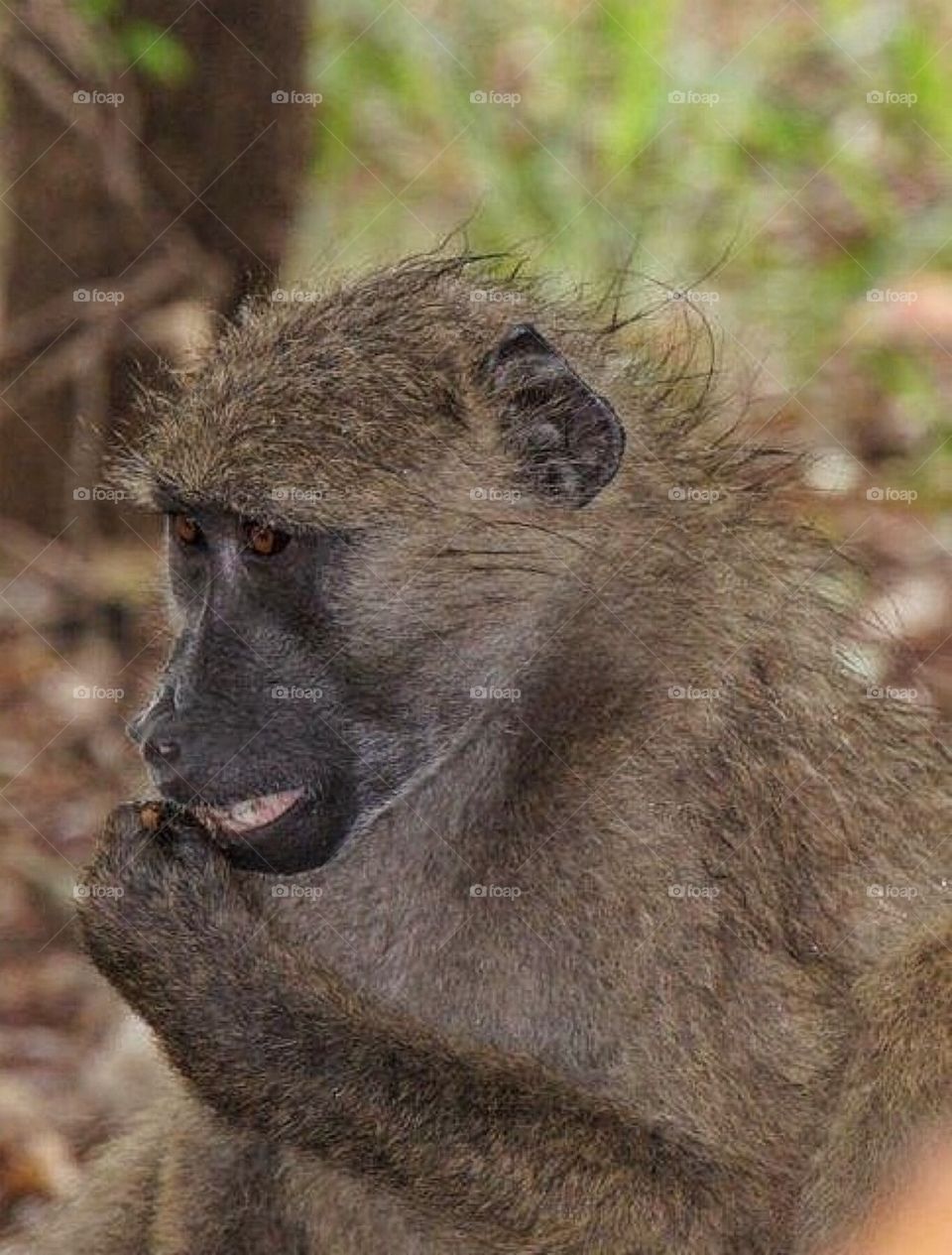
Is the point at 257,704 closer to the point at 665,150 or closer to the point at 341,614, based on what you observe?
the point at 341,614

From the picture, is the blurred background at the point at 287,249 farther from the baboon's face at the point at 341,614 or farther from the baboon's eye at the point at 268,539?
the baboon's eye at the point at 268,539

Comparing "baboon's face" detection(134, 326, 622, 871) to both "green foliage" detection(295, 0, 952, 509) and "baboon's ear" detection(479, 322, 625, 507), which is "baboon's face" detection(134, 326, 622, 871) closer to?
"baboon's ear" detection(479, 322, 625, 507)

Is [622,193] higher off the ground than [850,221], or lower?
lower

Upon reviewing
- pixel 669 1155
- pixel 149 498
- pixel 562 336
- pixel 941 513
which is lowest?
pixel 669 1155

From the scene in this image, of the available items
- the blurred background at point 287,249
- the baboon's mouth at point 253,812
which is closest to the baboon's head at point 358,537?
the baboon's mouth at point 253,812

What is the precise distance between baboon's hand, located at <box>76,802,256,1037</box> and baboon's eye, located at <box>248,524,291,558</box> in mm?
493

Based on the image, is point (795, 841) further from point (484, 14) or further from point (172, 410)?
point (484, 14)

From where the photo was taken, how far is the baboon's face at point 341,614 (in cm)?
397

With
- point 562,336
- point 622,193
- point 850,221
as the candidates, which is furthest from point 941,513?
point 562,336

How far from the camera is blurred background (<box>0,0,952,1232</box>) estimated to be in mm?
6805

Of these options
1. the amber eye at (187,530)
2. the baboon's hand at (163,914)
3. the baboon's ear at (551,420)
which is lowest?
the baboon's hand at (163,914)

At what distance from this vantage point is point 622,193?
8.96 metres

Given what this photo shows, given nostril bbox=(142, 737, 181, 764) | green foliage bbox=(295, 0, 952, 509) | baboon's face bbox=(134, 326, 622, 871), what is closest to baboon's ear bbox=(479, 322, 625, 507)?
baboon's face bbox=(134, 326, 622, 871)

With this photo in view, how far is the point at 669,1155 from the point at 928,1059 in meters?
0.46
